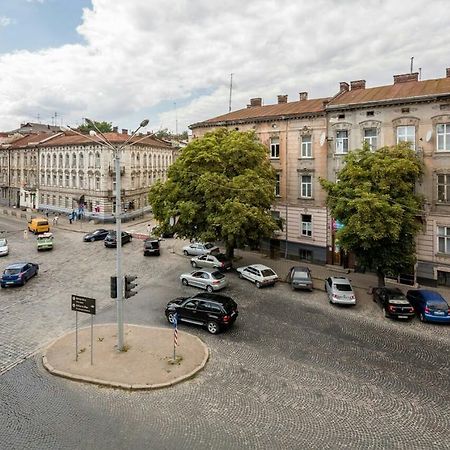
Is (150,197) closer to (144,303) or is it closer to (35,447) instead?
(144,303)

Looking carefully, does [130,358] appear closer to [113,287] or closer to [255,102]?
[113,287]

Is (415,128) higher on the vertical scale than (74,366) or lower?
higher

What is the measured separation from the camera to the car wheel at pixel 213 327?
18109mm

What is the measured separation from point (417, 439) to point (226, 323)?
903cm

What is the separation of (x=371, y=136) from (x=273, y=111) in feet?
34.4

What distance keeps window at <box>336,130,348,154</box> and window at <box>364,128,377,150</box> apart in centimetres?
158

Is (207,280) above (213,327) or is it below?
A: above

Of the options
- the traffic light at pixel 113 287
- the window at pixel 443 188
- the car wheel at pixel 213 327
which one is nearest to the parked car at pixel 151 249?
the car wheel at pixel 213 327

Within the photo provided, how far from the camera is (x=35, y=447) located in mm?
10234

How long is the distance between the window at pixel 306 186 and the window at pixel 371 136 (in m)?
5.56

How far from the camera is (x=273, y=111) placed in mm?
36375

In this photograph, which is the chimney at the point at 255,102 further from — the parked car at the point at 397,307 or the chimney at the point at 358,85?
the parked car at the point at 397,307

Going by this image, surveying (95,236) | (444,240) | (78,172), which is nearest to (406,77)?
(444,240)

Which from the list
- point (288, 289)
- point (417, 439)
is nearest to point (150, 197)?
point (288, 289)
